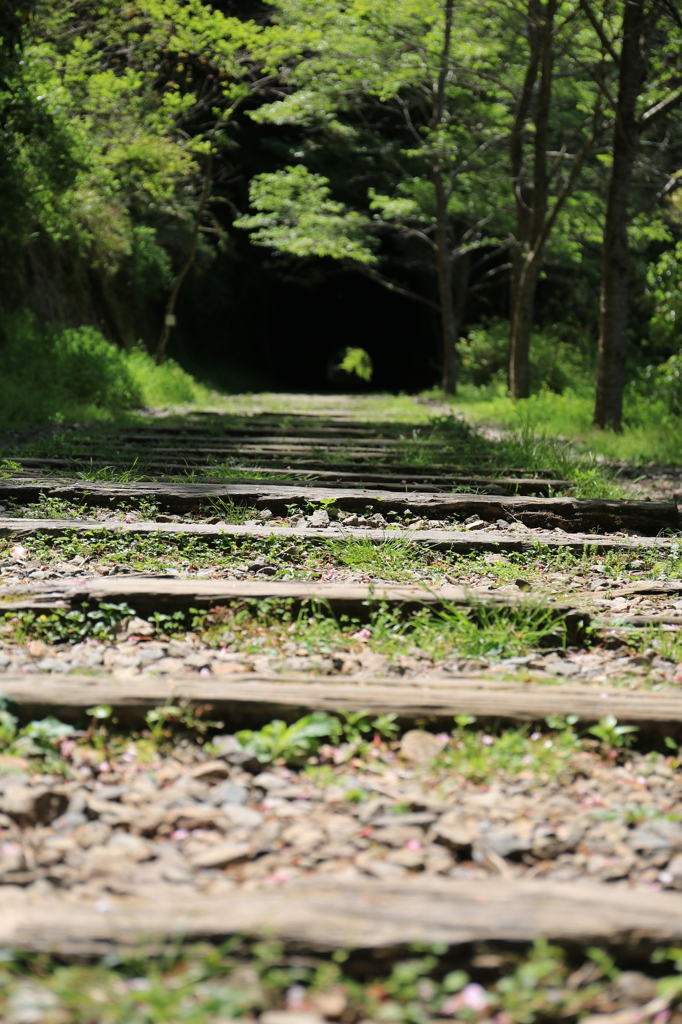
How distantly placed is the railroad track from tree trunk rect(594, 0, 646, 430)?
5773 millimetres

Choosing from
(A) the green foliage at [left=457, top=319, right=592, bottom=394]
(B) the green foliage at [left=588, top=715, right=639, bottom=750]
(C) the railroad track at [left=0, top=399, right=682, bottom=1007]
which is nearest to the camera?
(C) the railroad track at [left=0, top=399, right=682, bottom=1007]

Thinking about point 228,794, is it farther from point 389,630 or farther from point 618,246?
point 618,246

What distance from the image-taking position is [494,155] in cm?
1803

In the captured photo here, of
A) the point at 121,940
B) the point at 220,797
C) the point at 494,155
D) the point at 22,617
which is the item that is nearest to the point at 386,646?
the point at 220,797

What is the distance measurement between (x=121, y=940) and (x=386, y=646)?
5.43 feet

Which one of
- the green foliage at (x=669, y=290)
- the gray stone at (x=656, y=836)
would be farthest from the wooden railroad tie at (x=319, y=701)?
the green foliage at (x=669, y=290)

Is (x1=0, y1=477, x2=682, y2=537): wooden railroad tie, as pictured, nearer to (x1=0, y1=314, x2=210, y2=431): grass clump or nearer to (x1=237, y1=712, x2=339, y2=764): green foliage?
(x1=237, y1=712, x2=339, y2=764): green foliage

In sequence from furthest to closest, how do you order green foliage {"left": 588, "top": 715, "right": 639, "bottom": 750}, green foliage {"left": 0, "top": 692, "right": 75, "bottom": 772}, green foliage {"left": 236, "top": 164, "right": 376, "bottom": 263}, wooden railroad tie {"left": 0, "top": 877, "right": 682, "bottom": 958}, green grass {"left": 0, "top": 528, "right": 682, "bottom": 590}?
green foliage {"left": 236, "top": 164, "right": 376, "bottom": 263}, green grass {"left": 0, "top": 528, "right": 682, "bottom": 590}, green foliage {"left": 588, "top": 715, "right": 639, "bottom": 750}, green foliage {"left": 0, "top": 692, "right": 75, "bottom": 772}, wooden railroad tie {"left": 0, "top": 877, "right": 682, "bottom": 958}

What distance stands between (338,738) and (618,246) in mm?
8864

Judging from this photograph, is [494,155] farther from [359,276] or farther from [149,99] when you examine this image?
[359,276]

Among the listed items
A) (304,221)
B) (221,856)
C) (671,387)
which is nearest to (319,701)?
(221,856)

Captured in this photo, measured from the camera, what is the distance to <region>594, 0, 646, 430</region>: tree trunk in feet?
32.1

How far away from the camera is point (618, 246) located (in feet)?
32.3

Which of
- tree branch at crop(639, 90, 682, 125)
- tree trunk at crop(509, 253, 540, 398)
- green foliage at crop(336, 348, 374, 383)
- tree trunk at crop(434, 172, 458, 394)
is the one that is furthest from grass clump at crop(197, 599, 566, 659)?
green foliage at crop(336, 348, 374, 383)
